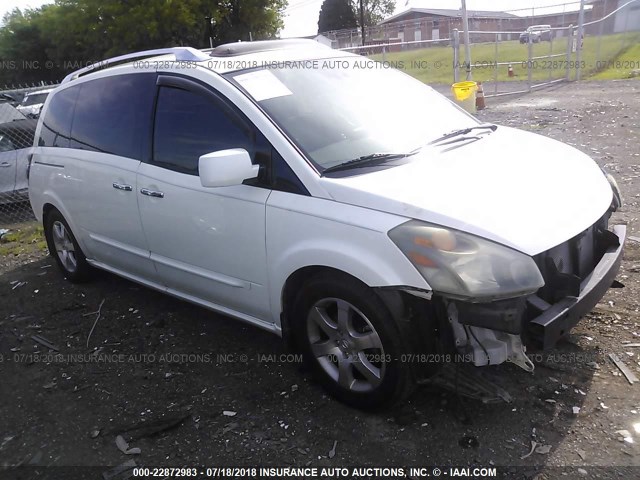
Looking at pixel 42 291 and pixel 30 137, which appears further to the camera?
pixel 30 137

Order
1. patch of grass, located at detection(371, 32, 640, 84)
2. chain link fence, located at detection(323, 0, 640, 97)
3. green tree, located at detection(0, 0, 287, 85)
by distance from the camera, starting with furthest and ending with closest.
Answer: green tree, located at detection(0, 0, 287, 85) → patch of grass, located at detection(371, 32, 640, 84) → chain link fence, located at detection(323, 0, 640, 97)

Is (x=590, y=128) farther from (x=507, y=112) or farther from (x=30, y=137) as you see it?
(x=30, y=137)

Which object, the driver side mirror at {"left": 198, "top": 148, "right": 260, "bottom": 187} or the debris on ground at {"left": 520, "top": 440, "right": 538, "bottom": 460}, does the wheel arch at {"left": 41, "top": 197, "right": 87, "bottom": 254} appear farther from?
the debris on ground at {"left": 520, "top": 440, "right": 538, "bottom": 460}

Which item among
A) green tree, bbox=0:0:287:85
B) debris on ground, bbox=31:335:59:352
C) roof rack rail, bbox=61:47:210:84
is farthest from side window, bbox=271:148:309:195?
green tree, bbox=0:0:287:85

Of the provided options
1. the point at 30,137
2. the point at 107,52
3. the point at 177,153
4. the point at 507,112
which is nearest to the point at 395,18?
the point at 107,52

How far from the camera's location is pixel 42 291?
5.24 meters

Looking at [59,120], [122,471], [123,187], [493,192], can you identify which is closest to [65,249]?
[59,120]

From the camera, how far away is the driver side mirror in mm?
2920

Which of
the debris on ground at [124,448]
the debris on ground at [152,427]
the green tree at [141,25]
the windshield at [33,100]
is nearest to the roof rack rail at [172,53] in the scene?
the debris on ground at [152,427]

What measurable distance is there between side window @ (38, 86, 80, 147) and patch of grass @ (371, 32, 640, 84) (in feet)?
54.2

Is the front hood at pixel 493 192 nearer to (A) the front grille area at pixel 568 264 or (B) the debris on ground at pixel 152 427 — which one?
(A) the front grille area at pixel 568 264

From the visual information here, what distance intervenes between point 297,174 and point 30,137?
712 centimetres

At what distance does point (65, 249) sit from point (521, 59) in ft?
81.5

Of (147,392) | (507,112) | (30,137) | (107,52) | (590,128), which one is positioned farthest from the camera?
(107,52)
